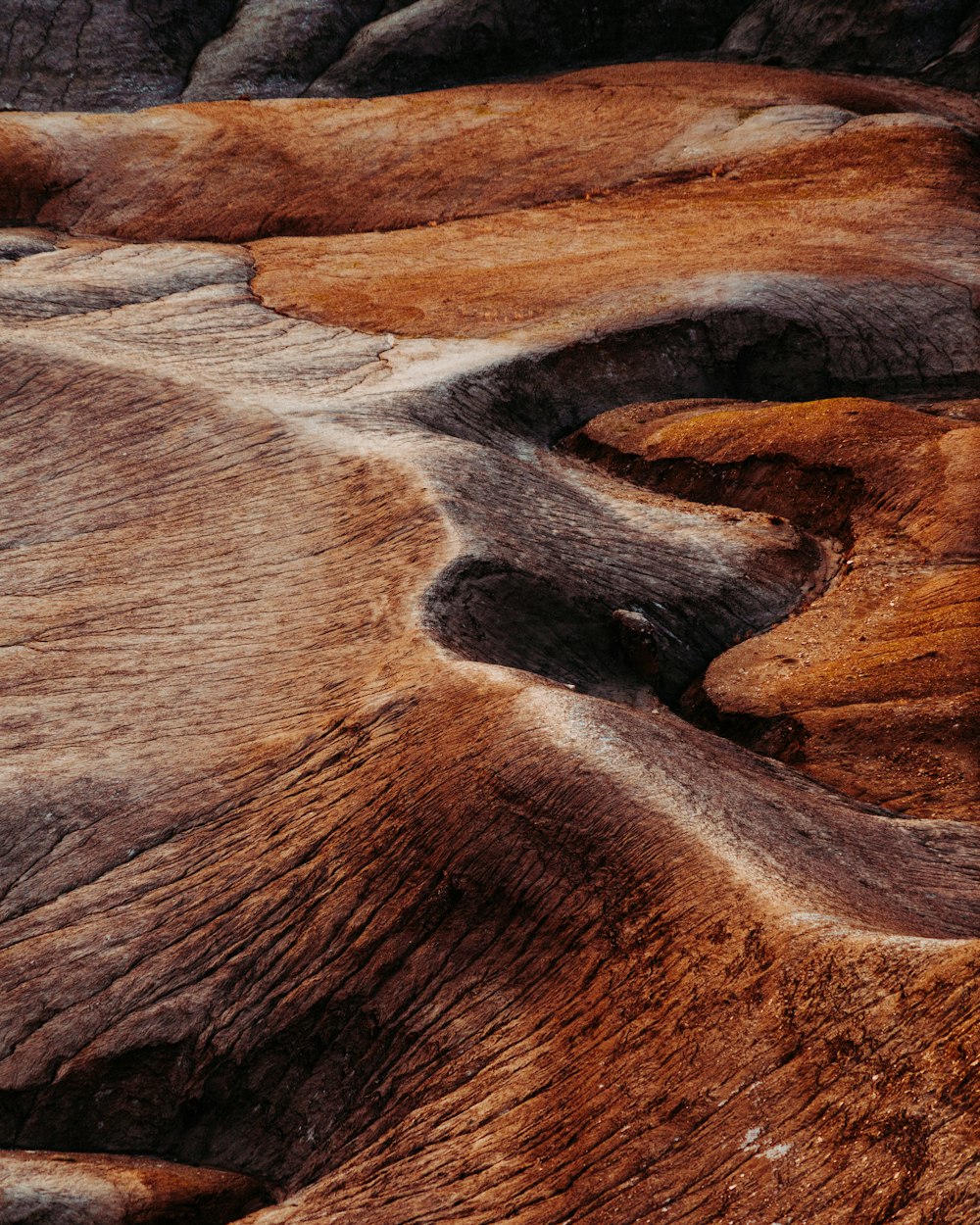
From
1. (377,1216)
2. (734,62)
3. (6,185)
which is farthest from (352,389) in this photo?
(734,62)

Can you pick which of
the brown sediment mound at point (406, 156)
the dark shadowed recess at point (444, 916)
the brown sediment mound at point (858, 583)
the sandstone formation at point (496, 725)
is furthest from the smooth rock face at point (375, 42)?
the brown sediment mound at point (858, 583)

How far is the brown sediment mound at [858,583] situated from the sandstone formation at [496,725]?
0.13 ft

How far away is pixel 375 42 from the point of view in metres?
24.1

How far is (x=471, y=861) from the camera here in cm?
656

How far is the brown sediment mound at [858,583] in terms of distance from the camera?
8688 mm

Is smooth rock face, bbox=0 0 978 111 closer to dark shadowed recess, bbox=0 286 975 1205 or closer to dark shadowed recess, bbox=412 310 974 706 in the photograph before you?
dark shadowed recess, bbox=412 310 974 706

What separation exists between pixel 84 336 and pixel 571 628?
6.47 metres

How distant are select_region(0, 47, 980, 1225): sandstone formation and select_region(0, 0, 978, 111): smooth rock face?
29.5ft

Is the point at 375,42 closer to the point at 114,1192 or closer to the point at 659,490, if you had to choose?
the point at 659,490

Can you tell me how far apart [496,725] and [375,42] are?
20.5m

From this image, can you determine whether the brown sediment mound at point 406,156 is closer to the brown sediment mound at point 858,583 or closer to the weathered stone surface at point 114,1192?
the brown sediment mound at point 858,583

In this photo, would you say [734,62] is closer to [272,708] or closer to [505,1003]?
[272,708]

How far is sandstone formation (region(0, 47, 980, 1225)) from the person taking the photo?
538cm

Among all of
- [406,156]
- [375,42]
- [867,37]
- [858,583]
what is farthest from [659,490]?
[375,42]
